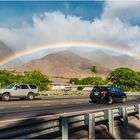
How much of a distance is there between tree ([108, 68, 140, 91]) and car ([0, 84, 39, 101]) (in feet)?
315

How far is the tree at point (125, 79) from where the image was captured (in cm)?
13475

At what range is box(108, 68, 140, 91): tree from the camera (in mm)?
134750

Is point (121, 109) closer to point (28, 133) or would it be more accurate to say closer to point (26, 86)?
point (28, 133)

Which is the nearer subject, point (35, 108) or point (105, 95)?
point (35, 108)

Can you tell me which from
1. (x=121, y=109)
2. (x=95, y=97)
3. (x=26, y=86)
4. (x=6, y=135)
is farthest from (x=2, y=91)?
(x=6, y=135)

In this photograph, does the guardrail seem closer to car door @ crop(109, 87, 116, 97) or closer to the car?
car door @ crop(109, 87, 116, 97)

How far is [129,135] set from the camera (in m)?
14.8

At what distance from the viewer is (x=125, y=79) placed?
13888cm

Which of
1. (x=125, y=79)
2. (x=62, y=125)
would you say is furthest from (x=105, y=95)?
(x=125, y=79)

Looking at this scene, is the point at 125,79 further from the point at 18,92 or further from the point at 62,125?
the point at 62,125

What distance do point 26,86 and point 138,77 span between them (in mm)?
109376

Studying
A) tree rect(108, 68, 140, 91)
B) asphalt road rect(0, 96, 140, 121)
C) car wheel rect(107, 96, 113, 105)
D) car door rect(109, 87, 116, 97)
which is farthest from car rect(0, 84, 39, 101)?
tree rect(108, 68, 140, 91)

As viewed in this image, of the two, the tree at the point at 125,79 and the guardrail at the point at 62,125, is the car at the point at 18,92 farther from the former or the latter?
the tree at the point at 125,79

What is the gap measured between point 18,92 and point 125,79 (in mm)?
106284
